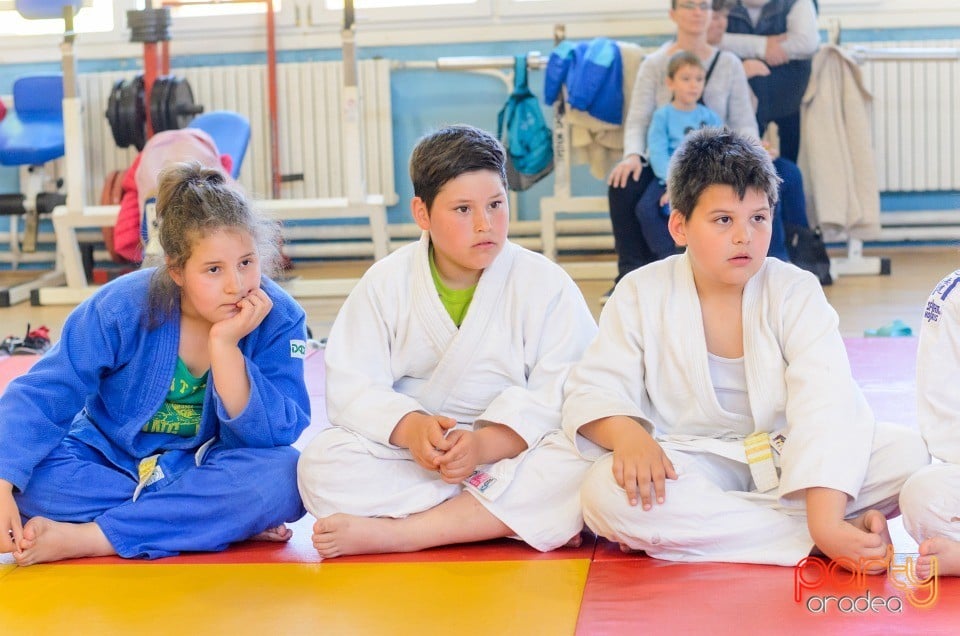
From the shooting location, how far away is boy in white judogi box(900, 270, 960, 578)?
169cm

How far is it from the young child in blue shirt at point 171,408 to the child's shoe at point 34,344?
76.3 inches

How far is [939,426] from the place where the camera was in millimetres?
1790

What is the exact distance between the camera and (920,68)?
226 inches

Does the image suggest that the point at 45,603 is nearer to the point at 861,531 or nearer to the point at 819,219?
the point at 861,531

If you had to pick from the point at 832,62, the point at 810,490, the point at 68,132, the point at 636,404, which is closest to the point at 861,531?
the point at 810,490

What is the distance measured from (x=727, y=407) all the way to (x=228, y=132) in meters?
3.70

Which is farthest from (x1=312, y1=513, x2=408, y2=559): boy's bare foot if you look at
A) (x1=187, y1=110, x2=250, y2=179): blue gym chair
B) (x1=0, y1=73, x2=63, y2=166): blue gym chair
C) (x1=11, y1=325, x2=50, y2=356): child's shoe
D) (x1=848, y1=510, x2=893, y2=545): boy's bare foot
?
(x1=0, y1=73, x2=63, y2=166): blue gym chair

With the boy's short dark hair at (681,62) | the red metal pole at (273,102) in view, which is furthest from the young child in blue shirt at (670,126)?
the red metal pole at (273,102)

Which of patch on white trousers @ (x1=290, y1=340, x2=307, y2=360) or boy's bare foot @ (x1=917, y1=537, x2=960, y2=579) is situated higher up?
patch on white trousers @ (x1=290, y1=340, x2=307, y2=360)

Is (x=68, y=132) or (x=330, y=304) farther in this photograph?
(x=68, y=132)

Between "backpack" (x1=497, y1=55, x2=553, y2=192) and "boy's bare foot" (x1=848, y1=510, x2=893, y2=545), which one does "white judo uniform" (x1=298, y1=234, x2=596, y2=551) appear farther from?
"backpack" (x1=497, y1=55, x2=553, y2=192)

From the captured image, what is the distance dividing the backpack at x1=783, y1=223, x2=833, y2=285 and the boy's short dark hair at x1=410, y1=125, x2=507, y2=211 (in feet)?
10.2

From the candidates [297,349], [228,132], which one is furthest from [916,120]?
[297,349]

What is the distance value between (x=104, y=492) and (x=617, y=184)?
318 cm
